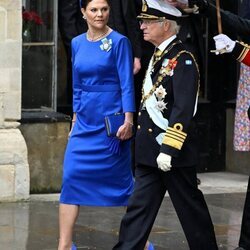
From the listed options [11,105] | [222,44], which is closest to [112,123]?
[222,44]

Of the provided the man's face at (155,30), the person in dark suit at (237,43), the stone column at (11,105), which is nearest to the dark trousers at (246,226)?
the person in dark suit at (237,43)

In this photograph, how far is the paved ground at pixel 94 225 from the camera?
7684 mm

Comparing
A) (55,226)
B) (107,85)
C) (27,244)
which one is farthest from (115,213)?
(107,85)

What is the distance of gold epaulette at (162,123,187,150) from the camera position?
6.39m

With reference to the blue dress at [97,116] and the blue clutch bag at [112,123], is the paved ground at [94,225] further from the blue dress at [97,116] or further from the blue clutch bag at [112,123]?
the blue clutch bag at [112,123]

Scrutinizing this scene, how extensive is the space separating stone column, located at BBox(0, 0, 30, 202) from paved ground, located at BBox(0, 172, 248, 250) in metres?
0.18

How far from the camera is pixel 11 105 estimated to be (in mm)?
9312

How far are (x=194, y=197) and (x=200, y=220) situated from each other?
6.1 inches

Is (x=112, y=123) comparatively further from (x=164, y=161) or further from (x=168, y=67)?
(x=164, y=161)

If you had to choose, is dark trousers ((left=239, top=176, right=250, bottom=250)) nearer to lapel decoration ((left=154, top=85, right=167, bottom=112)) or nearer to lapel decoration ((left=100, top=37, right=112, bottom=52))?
lapel decoration ((left=154, top=85, right=167, bottom=112))

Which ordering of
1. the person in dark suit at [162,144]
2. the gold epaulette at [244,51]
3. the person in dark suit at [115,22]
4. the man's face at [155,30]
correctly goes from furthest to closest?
the person in dark suit at [115,22], the gold epaulette at [244,51], the man's face at [155,30], the person in dark suit at [162,144]

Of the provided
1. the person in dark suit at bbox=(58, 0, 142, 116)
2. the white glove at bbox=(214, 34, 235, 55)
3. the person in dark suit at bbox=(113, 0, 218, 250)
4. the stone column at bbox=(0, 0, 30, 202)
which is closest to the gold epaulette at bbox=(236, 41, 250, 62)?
the white glove at bbox=(214, 34, 235, 55)

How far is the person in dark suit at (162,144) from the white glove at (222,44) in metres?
0.24

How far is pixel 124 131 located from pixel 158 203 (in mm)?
671
